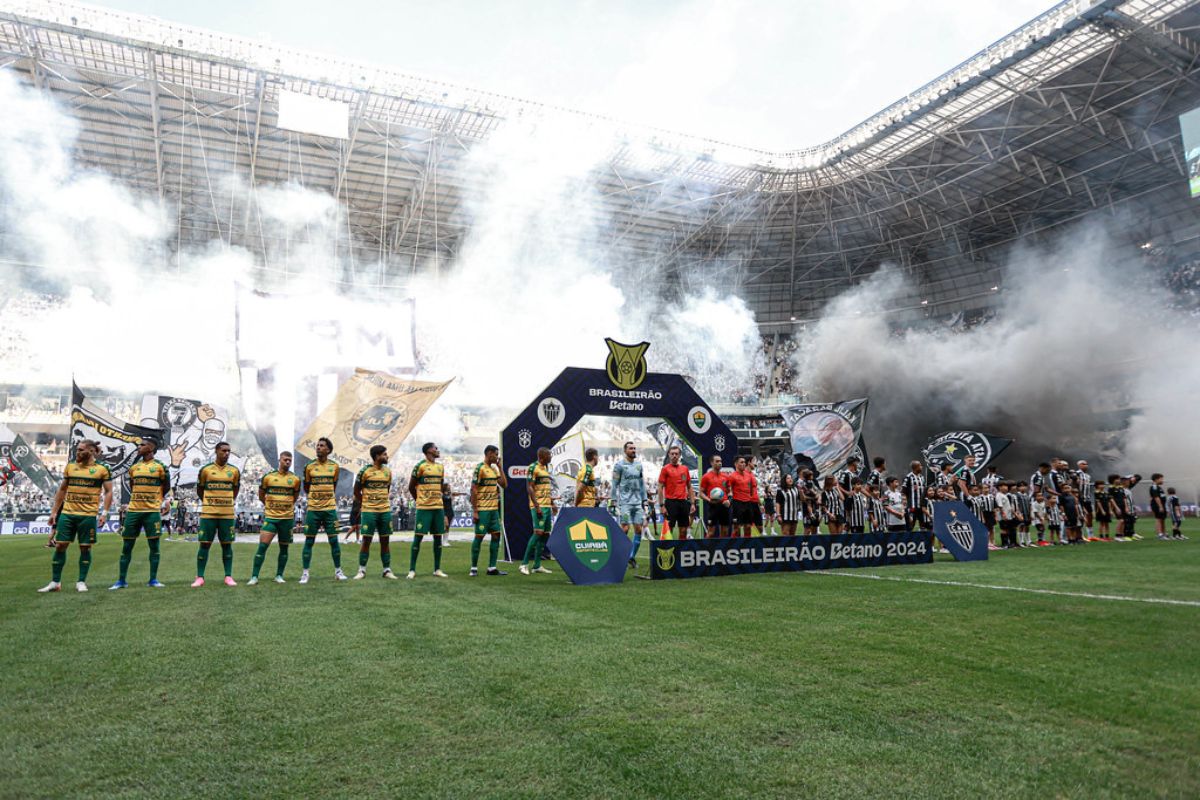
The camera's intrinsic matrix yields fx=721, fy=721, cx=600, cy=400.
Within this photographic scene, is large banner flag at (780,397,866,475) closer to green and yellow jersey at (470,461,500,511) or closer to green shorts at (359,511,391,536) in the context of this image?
green and yellow jersey at (470,461,500,511)

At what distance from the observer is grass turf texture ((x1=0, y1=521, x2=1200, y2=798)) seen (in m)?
2.86

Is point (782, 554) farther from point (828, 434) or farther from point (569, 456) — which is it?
point (828, 434)

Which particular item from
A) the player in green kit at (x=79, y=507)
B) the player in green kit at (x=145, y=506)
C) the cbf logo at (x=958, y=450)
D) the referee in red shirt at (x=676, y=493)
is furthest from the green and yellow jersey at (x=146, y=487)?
the cbf logo at (x=958, y=450)

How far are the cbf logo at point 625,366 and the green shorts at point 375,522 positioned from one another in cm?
585

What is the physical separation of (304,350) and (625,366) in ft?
44.7

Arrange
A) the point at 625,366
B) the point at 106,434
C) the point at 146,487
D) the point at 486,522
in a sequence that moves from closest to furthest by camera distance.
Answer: the point at 146,487 < the point at 486,522 < the point at 625,366 < the point at 106,434

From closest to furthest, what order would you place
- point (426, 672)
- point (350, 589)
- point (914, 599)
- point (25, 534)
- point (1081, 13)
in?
point (426, 672)
point (914, 599)
point (350, 589)
point (1081, 13)
point (25, 534)

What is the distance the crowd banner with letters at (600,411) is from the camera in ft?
46.1

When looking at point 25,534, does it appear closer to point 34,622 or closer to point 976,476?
point 34,622

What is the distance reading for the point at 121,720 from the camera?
3.63 meters

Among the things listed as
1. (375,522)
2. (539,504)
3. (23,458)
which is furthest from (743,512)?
(23,458)

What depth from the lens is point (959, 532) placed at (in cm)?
1238

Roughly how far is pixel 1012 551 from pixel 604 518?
1013 cm

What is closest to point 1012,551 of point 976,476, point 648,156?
point 976,476
